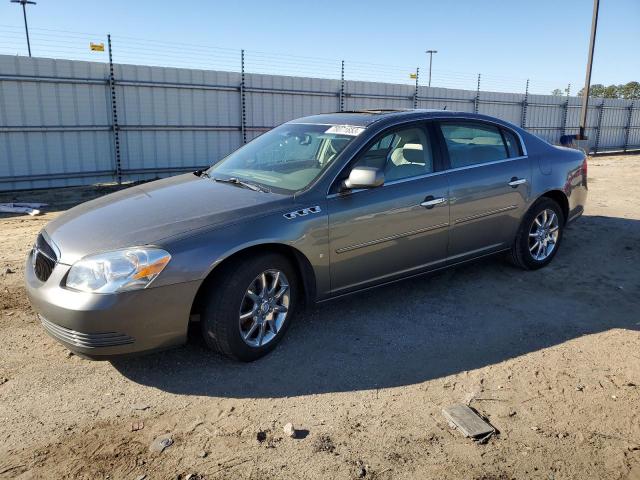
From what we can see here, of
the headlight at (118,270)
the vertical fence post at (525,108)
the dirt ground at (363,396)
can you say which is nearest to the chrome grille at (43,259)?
the headlight at (118,270)

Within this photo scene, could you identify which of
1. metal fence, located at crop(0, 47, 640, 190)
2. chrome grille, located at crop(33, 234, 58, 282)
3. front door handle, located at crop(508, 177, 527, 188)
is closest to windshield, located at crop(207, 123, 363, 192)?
chrome grille, located at crop(33, 234, 58, 282)

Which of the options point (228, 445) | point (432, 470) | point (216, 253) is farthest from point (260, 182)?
point (432, 470)

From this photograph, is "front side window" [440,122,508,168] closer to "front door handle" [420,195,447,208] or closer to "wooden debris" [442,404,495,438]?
"front door handle" [420,195,447,208]

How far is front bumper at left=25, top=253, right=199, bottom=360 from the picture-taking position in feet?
10.0

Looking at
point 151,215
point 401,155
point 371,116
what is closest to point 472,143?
point 401,155

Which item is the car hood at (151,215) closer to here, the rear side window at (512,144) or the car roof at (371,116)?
the car roof at (371,116)

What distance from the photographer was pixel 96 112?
11.6 m

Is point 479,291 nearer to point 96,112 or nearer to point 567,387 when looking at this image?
point 567,387

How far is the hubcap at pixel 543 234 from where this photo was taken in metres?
5.53

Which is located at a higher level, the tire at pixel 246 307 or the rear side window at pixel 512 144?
the rear side window at pixel 512 144

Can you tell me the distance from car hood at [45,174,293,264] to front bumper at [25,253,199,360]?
0.86 ft

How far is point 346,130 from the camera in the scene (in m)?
4.39

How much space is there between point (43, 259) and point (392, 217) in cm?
247

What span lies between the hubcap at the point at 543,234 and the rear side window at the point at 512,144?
682 millimetres
